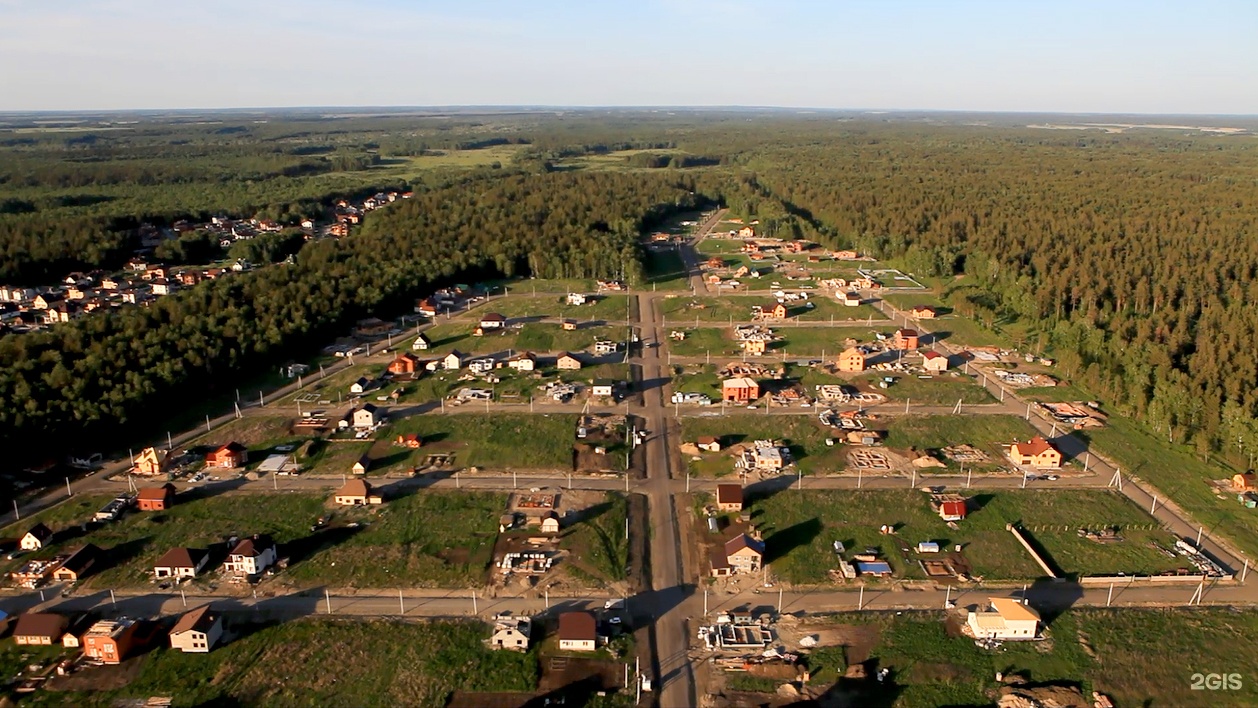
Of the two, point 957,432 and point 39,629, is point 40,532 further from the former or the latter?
point 957,432

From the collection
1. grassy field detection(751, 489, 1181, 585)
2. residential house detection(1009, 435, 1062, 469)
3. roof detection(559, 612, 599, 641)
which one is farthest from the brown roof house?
residential house detection(1009, 435, 1062, 469)

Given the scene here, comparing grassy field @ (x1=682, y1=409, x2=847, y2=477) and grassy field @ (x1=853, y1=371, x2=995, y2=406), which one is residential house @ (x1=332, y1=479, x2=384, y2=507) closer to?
grassy field @ (x1=682, y1=409, x2=847, y2=477)

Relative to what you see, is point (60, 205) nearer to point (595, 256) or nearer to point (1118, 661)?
point (595, 256)

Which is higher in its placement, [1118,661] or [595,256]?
[595,256]

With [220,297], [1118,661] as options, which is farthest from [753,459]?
[220,297]

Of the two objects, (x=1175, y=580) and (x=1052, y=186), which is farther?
(x=1052, y=186)

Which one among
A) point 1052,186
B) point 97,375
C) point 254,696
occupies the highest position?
point 1052,186
